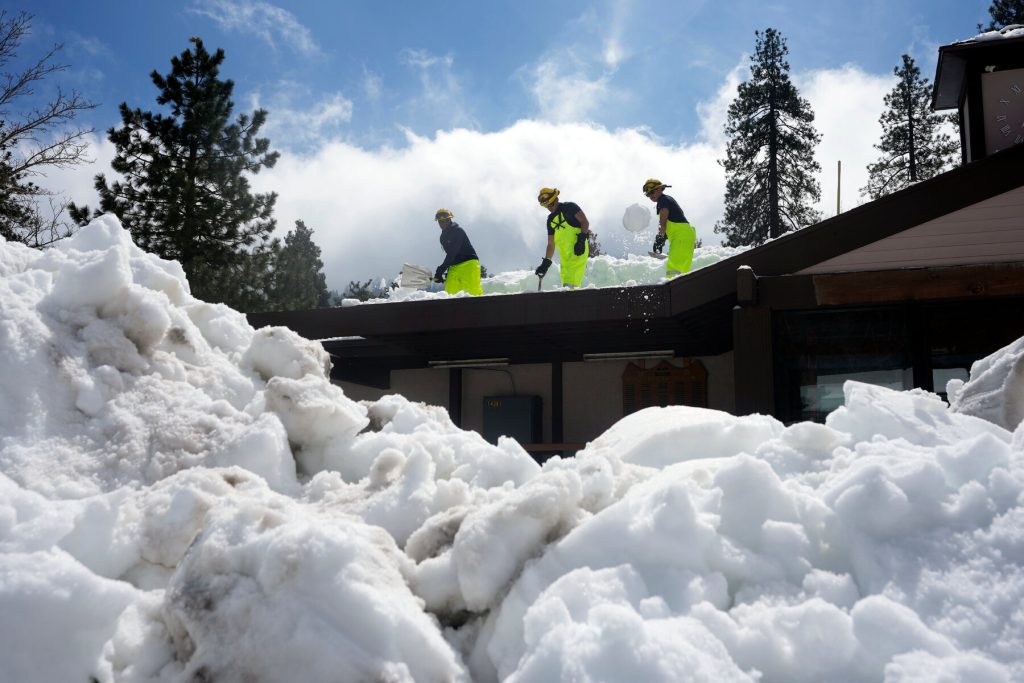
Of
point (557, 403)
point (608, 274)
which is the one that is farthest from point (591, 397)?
point (608, 274)

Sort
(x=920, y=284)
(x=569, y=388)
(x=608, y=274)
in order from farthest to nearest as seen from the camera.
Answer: (x=608, y=274) → (x=569, y=388) → (x=920, y=284)

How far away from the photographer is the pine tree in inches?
1124

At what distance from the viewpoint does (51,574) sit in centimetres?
175

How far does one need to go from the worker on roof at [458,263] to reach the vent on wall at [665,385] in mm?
2803

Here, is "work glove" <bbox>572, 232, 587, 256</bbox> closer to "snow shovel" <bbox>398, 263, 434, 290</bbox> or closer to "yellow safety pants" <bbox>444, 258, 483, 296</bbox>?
"yellow safety pants" <bbox>444, 258, 483, 296</bbox>

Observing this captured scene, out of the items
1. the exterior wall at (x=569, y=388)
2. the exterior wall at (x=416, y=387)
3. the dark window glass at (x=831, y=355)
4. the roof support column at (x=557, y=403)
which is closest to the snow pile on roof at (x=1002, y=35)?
the dark window glass at (x=831, y=355)

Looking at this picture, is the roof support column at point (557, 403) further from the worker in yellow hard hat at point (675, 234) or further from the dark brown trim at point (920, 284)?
the dark brown trim at point (920, 284)

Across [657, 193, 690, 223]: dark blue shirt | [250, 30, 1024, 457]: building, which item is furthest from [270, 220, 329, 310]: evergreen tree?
[657, 193, 690, 223]: dark blue shirt

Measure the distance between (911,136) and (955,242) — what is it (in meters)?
23.8

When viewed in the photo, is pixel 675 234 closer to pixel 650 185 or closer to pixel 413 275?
pixel 650 185

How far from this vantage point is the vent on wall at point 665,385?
1138 cm

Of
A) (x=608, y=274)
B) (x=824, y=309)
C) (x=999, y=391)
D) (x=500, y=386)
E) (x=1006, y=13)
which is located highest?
(x=1006, y=13)

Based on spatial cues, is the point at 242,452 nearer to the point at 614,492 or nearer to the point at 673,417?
the point at 614,492

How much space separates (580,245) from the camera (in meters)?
11.4
